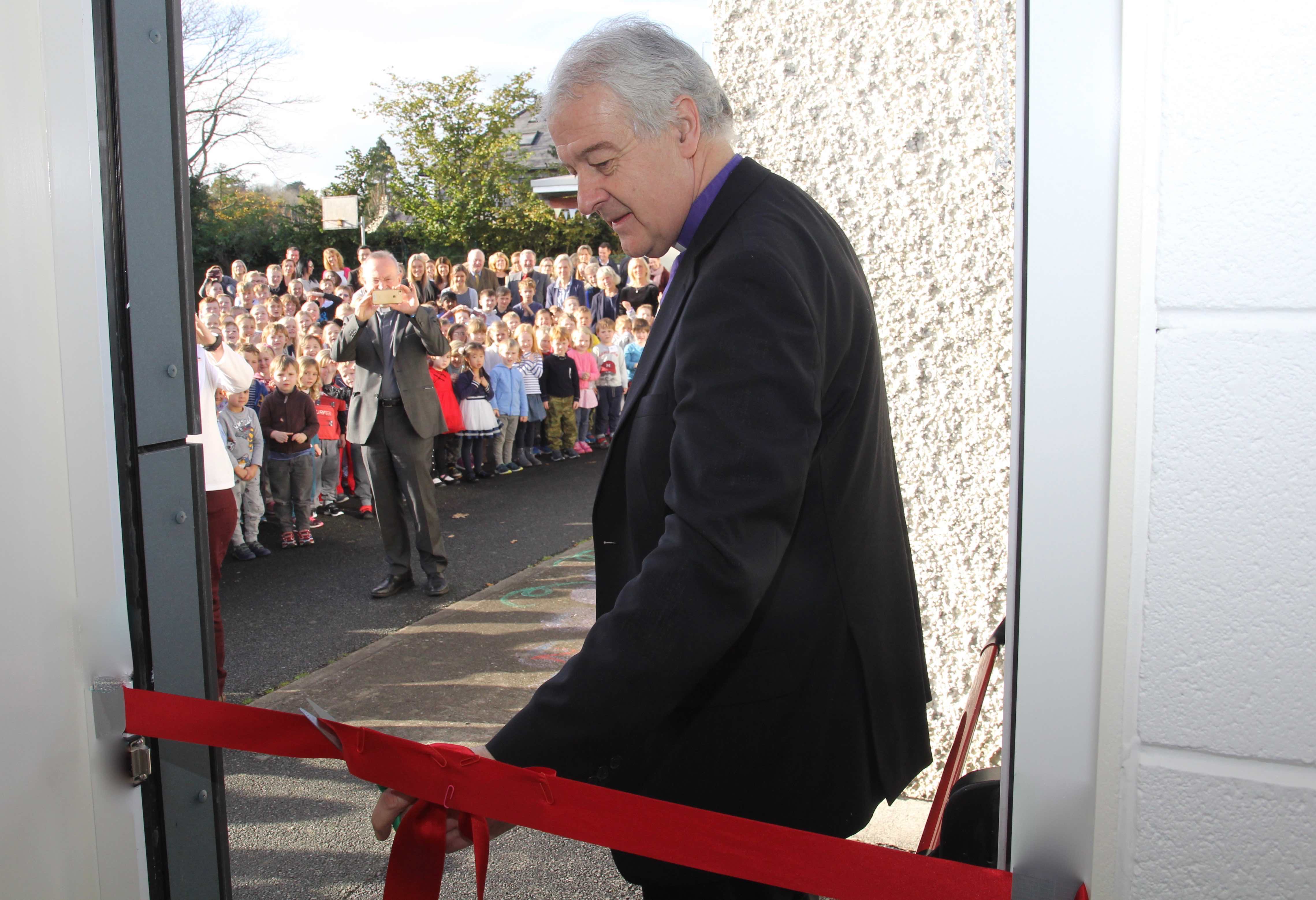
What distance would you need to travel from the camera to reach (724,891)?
1.52 metres

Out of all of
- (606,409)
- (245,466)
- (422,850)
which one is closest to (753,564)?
Answer: (422,850)

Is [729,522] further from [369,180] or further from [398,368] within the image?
[369,180]

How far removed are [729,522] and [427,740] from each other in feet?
9.95

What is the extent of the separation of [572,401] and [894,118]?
823cm

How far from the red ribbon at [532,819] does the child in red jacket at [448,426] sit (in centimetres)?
701

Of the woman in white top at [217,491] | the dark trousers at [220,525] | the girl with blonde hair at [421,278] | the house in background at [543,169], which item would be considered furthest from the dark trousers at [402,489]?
the house in background at [543,169]

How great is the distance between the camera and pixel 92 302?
4.51 feet

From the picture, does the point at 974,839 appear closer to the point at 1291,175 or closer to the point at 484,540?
the point at 1291,175

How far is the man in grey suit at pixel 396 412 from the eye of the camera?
5832 millimetres

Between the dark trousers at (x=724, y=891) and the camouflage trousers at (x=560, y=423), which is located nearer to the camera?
the dark trousers at (x=724, y=891)

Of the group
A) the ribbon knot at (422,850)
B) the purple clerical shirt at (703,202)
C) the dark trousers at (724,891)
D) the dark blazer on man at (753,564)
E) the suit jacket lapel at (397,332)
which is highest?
the purple clerical shirt at (703,202)

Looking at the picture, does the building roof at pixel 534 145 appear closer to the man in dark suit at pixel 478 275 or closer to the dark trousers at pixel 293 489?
the man in dark suit at pixel 478 275

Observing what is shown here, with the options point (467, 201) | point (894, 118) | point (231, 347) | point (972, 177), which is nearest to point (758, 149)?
point (894, 118)

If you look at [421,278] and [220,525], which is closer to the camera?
[220,525]
